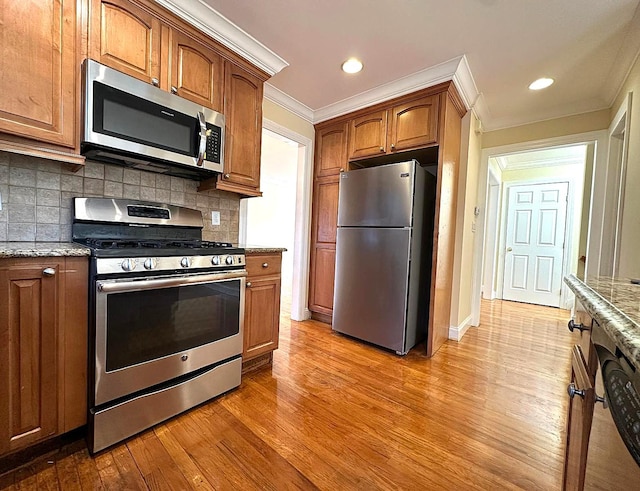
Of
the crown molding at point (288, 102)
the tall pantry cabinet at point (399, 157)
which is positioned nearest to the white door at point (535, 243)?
the tall pantry cabinet at point (399, 157)

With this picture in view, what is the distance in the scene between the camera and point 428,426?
1538 millimetres

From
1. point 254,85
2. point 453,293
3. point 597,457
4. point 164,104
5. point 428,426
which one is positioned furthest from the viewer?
point 453,293

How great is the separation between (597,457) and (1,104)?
2.22m

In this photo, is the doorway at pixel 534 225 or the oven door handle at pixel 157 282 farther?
the doorway at pixel 534 225

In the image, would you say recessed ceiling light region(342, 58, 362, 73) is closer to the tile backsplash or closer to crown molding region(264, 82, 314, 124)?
crown molding region(264, 82, 314, 124)

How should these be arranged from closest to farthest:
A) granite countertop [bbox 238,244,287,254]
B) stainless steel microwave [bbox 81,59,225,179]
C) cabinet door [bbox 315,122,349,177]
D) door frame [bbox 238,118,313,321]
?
1. stainless steel microwave [bbox 81,59,225,179]
2. granite countertop [bbox 238,244,287,254]
3. cabinet door [bbox 315,122,349,177]
4. door frame [bbox 238,118,313,321]

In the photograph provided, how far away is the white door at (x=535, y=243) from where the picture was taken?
4.46 m

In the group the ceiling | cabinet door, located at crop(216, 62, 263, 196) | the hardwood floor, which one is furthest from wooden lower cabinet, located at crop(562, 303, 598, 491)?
cabinet door, located at crop(216, 62, 263, 196)

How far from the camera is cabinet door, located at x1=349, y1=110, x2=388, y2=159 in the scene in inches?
107

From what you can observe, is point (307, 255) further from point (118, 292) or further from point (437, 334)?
point (118, 292)

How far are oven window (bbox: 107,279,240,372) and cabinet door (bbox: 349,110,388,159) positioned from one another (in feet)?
6.07

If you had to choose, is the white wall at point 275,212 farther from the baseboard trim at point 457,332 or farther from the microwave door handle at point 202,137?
the microwave door handle at point 202,137

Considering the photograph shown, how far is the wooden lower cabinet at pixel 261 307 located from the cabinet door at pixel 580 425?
5.43ft

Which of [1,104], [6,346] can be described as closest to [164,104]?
[1,104]
